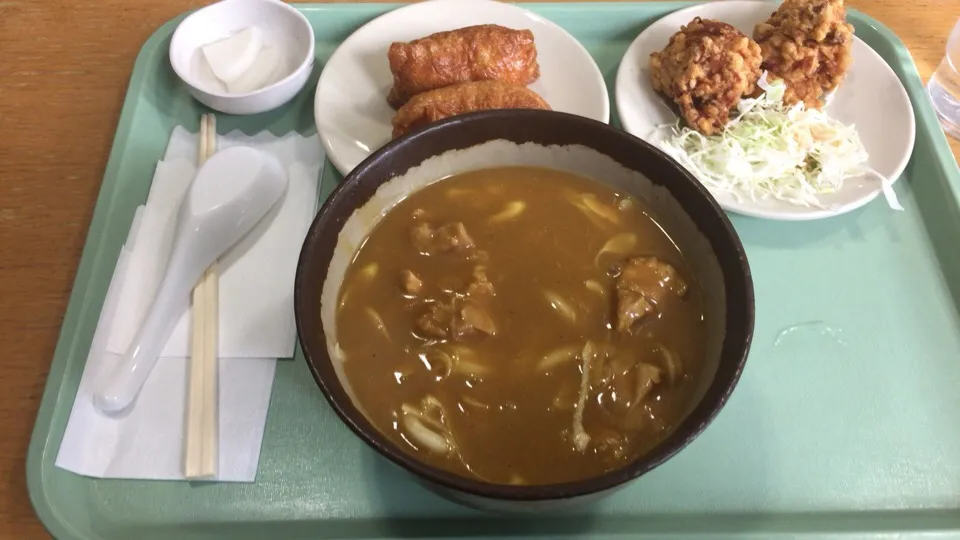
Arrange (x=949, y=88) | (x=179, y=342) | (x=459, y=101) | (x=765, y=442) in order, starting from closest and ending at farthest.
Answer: (x=765, y=442)
(x=179, y=342)
(x=459, y=101)
(x=949, y=88)

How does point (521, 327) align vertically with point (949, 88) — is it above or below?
below

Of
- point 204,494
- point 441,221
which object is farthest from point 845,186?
point 204,494

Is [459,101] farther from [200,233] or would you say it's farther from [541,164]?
[200,233]

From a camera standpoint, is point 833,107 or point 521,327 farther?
point 833,107

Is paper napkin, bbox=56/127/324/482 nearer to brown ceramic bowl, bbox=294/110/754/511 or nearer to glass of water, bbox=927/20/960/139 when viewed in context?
brown ceramic bowl, bbox=294/110/754/511

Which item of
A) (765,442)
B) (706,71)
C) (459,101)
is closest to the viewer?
(765,442)

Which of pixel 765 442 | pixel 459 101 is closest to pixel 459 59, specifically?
pixel 459 101

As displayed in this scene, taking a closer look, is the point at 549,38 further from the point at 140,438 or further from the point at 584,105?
the point at 140,438
